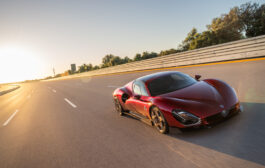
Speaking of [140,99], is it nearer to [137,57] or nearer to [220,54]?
[220,54]

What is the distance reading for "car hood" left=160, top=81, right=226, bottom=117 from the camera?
3508mm

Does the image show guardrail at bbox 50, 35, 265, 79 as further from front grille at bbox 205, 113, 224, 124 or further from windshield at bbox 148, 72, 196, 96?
front grille at bbox 205, 113, 224, 124

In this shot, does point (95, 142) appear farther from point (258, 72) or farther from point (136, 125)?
point (258, 72)

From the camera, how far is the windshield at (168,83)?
4.57m

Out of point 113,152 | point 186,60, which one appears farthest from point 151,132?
point 186,60

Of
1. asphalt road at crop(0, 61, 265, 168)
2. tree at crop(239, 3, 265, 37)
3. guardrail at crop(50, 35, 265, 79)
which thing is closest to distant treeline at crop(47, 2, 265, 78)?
tree at crop(239, 3, 265, 37)

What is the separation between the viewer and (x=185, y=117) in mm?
3547

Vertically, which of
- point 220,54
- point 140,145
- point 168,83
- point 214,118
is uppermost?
point 220,54

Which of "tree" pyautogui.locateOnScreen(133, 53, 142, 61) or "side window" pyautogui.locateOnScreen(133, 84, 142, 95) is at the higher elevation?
"tree" pyautogui.locateOnScreen(133, 53, 142, 61)

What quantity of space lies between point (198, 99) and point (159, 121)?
0.95 meters

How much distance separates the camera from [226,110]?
3590 millimetres

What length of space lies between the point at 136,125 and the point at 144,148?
147cm

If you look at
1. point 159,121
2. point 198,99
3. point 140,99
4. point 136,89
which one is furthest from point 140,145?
point 136,89

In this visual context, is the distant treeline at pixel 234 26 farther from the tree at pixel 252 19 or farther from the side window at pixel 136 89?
the side window at pixel 136 89
